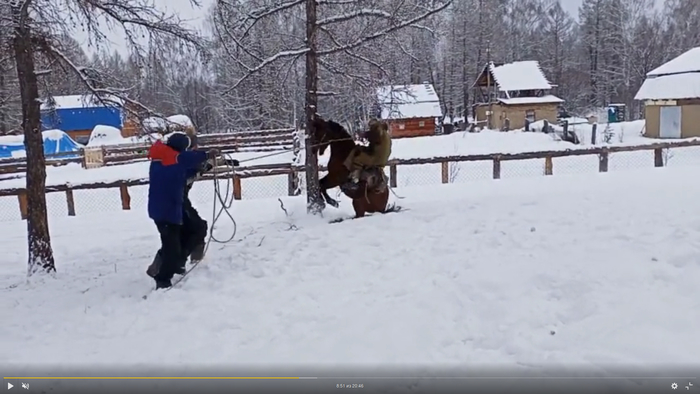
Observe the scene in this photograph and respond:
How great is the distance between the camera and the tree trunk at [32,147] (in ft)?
16.8

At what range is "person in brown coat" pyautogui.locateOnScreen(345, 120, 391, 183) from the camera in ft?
23.3

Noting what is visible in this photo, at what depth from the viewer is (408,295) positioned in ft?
14.0

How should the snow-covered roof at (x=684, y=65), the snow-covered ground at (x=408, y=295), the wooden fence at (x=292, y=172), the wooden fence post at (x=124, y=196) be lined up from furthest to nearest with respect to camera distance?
the snow-covered roof at (x=684, y=65)
the wooden fence post at (x=124, y=196)
the wooden fence at (x=292, y=172)
the snow-covered ground at (x=408, y=295)

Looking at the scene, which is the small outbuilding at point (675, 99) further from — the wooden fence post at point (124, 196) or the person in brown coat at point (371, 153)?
the wooden fence post at point (124, 196)

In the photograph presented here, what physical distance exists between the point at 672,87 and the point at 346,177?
24517mm

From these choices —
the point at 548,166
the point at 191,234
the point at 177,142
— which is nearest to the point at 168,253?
the point at 191,234

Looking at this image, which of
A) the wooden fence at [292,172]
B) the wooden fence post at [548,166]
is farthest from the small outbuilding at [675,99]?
the wooden fence post at [548,166]

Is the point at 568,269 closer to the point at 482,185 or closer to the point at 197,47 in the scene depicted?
the point at 197,47

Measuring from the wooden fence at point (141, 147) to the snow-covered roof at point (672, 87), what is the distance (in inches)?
694

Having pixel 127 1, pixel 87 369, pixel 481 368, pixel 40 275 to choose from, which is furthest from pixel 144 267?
pixel 481 368

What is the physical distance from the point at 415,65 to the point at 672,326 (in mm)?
5777

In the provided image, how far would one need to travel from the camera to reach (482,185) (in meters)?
10.0

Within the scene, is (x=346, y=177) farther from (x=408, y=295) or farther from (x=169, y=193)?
(x=408, y=295)

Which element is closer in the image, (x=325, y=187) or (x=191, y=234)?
(x=191, y=234)
